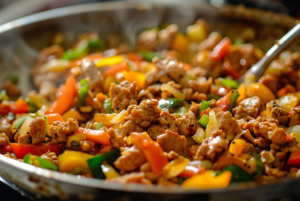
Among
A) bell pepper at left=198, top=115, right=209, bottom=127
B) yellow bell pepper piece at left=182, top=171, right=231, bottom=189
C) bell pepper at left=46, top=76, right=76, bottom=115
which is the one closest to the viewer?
yellow bell pepper piece at left=182, top=171, right=231, bottom=189

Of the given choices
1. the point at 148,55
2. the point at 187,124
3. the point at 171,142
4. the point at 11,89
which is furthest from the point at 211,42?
the point at 11,89

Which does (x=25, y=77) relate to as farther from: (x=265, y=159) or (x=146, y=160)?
(x=265, y=159)

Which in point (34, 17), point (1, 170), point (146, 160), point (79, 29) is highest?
point (34, 17)

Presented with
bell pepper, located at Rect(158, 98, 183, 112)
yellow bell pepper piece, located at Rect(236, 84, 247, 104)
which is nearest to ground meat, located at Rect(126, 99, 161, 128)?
bell pepper, located at Rect(158, 98, 183, 112)

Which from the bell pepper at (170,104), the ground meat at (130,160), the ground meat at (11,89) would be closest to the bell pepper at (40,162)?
the ground meat at (130,160)

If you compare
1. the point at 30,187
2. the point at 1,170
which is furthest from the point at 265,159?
the point at 1,170

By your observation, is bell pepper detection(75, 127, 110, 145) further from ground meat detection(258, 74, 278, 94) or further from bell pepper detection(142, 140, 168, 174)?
ground meat detection(258, 74, 278, 94)

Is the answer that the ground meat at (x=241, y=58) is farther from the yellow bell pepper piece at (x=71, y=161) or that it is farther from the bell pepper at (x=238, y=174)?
the yellow bell pepper piece at (x=71, y=161)
